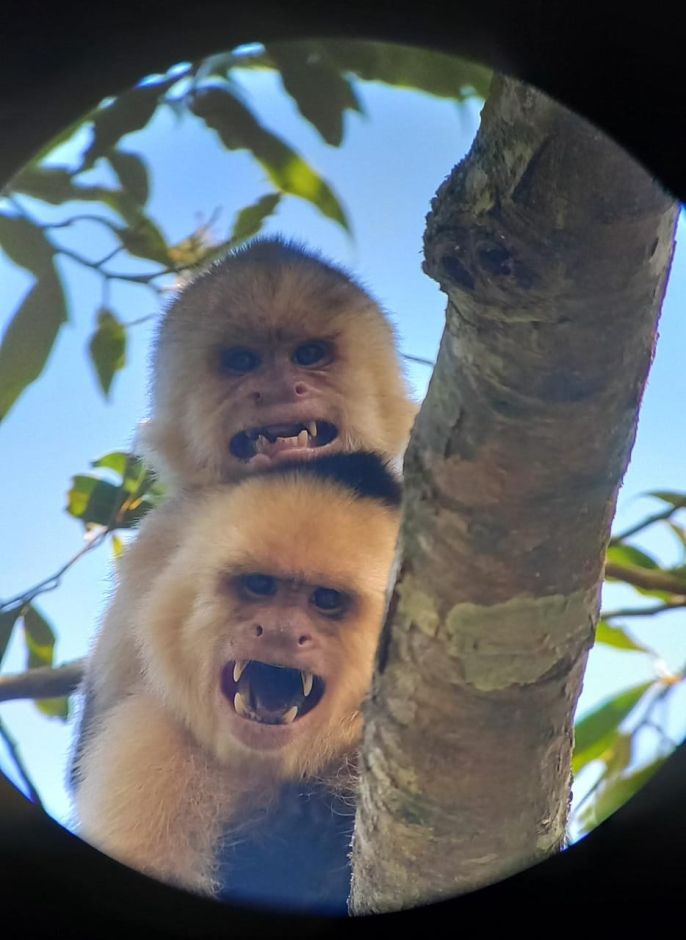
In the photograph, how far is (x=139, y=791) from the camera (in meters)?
1.57

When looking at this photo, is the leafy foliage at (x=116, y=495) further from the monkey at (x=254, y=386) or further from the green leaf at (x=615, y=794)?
the green leaf at (x=615, y=794)

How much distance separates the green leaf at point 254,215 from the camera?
143 centimetres

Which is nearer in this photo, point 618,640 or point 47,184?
point 47,184

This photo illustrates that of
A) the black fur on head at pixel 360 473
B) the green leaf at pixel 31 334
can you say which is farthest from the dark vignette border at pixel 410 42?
the black fur on head at pixel 360 473

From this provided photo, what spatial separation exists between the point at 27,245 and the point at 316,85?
1.36 feet

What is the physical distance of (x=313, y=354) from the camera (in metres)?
2.01

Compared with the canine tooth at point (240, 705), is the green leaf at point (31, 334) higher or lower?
higher

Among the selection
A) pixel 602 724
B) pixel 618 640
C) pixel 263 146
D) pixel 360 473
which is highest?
pixel 263 146

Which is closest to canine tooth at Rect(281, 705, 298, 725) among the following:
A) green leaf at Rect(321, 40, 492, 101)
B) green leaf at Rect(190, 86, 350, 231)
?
green leaf at Rect(190, 86, 350, 231)

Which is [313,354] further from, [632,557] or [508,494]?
[508,494]

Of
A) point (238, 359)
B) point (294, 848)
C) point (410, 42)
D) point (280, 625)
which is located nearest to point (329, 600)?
point (280, 625)

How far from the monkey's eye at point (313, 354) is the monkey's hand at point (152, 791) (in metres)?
0.66

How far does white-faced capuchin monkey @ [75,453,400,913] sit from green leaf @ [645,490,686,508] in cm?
35

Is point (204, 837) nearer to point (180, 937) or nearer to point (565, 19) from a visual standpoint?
point (180, 937)
